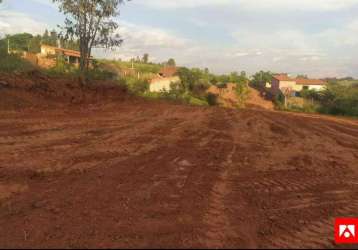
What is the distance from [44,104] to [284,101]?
1007 inches

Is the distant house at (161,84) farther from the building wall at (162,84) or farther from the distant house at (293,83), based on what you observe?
the distant house at (293,83)

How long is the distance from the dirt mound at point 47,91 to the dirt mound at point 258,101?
17045 millimetres

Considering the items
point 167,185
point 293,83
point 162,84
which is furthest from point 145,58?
point 167,185

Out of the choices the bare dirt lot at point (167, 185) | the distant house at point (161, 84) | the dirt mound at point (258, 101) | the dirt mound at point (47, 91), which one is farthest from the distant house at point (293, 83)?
the bare dirt lot at point (167, 185)

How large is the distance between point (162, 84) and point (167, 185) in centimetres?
2537

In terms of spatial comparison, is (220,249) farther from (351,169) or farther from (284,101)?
(284,101)

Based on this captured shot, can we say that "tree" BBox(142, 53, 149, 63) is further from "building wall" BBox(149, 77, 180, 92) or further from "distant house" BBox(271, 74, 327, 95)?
"building wall" BBox(149, 77, 180, 92)

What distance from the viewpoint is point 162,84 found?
30328 millimetres

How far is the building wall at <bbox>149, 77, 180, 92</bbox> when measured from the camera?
28205 millimetres

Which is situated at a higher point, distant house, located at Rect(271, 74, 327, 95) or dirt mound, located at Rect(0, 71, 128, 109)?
distant house, located at Rect(271, 74, 327, 95)

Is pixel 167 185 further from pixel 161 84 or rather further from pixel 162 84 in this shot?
pixel 162 84

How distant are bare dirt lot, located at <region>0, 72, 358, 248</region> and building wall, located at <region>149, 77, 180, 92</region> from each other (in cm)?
1707

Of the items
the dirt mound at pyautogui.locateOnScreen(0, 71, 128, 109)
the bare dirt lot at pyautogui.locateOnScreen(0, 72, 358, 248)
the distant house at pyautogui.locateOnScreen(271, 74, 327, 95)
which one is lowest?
the bare dirt lot at pyautogui.locateOnScreen(0, 72, 358, 248)

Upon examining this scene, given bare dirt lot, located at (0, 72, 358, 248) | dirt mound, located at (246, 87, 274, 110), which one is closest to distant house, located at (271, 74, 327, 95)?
dirt mound, located at (246, 87, 274, 110)
